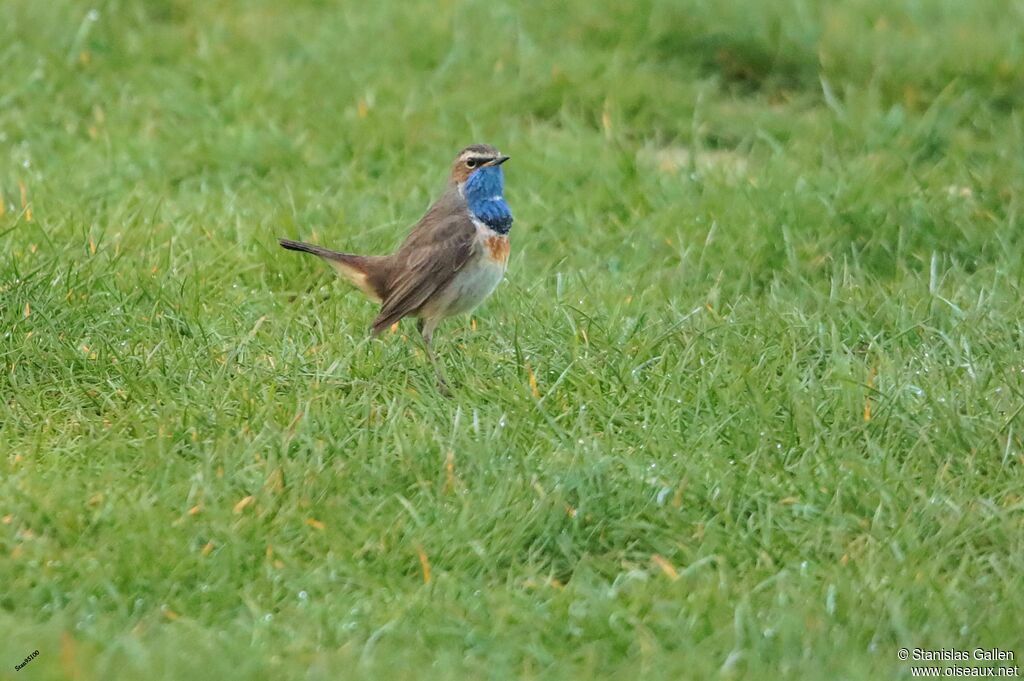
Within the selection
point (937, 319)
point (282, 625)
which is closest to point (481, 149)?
point (937, 319)

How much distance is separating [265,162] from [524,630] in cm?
430

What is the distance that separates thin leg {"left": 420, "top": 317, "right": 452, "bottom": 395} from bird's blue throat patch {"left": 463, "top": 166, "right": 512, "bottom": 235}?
531 millimetres

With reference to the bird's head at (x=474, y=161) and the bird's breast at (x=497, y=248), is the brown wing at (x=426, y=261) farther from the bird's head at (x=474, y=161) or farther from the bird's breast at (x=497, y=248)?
the bird's head at (x=474, y=161)

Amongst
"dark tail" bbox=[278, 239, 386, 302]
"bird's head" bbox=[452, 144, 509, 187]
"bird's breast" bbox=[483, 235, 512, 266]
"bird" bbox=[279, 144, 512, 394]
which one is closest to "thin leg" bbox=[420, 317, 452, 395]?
"bird" bbox=[279, 144, 512, 394]

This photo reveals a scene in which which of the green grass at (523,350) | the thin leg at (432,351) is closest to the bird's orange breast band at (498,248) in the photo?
the green grass at (523,350)

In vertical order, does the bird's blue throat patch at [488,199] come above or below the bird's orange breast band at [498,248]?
above

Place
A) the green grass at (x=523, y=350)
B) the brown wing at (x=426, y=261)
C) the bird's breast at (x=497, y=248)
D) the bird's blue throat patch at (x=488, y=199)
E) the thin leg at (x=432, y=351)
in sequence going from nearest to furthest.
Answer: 1. the green grass at (x=523, y=350)
2. the thin leg at (x=432, y=351)
3. the brown wing at (x=426, y=261)
4. the bird's breast at (x=497, y=248)
5. the bird's blue throat patch at (x=488, y=199)

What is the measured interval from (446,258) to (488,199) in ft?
1.49

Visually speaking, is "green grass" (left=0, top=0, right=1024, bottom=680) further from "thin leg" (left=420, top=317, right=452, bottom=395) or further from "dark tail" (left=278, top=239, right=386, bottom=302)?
"dark tail" (left=278, top=239, right=386, bottom=302)

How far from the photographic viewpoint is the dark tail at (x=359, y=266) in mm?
6508

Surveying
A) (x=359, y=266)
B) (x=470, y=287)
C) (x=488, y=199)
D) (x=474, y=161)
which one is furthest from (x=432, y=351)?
(x=474, y=161)

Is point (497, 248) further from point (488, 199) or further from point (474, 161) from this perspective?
point (474, 161)

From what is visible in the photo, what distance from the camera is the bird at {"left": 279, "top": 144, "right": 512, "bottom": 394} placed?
6.33m

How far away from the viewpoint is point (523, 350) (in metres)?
6.12
